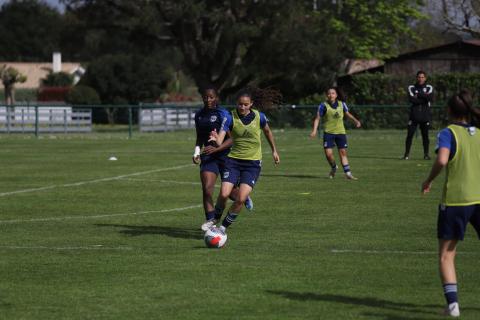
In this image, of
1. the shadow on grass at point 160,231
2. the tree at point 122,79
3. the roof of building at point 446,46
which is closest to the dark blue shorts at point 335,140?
the shadow on grass at point 160,231

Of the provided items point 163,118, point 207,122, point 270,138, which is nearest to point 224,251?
point 270,138

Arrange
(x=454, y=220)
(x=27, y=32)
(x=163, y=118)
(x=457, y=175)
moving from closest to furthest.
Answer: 1. (x=454, y=220)
2. (x=457, y=175)
3. (x=163, y=118)
4. (x=27, y=32)

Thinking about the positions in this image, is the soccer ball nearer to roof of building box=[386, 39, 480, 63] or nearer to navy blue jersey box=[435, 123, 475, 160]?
navy blue jersey box=[435, 123, 475, 160]

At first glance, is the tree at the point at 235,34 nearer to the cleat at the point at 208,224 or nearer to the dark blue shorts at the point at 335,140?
the dark blue shorts at the point at 335,140

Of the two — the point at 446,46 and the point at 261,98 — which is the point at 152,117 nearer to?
the point at 446,46

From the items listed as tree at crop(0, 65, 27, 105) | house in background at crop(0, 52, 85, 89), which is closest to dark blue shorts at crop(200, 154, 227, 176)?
tree at crop(0, 65, 27, 105)

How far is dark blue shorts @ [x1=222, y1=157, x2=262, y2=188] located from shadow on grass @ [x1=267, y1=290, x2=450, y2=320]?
375cm

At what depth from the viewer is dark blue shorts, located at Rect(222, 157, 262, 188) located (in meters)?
13.4

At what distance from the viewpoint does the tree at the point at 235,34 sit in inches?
2238

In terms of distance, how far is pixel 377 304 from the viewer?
923cm

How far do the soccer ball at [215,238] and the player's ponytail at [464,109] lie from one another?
4.36 meters

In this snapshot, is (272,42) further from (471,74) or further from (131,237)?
(131,237)

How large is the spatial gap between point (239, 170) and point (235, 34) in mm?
43064

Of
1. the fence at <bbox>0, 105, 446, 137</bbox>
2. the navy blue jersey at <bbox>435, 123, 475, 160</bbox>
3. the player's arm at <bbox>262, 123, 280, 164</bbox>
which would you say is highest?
the navy blue jersey at <bbox>435, 123, 475, 160</bbox>
